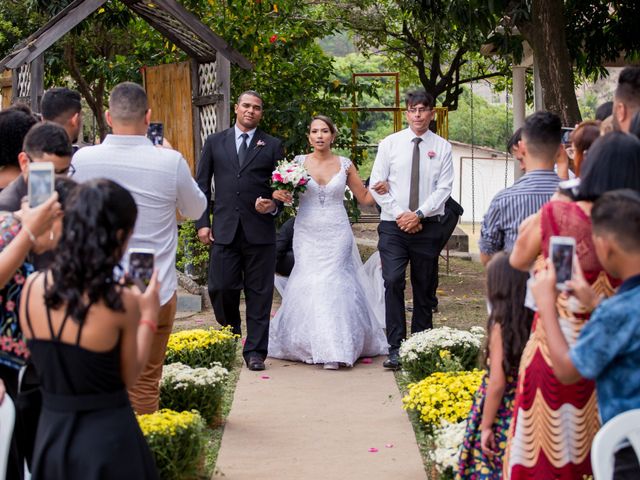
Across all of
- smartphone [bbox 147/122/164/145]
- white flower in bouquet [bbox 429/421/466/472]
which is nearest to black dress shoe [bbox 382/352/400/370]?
white flower in bouquet [bbox 429/421/466/472]

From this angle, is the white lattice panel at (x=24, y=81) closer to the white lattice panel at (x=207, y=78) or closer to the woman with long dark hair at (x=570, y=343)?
the white lattice panel at (x=207, y=78)

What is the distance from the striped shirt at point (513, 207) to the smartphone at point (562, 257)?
156cm

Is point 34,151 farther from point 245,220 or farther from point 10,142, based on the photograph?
point 245,220

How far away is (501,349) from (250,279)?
15.5 feet

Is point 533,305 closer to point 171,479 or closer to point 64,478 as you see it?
point 64,478

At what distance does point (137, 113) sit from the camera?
6.14 metres

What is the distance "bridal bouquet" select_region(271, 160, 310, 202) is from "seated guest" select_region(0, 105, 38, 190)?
4064 mm

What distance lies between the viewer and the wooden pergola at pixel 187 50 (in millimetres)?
11914

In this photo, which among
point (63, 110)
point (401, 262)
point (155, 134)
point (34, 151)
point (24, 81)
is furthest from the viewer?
point (24, 81)

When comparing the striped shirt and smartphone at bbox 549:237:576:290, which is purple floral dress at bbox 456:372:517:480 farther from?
smartphone at bbox 549:237:576:290

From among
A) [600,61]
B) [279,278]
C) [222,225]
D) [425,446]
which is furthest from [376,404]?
[600,61]

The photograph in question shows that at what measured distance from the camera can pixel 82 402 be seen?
12.5 feet

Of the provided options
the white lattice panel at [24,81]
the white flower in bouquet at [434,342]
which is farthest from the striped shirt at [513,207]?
the white lattice panel at [24,81]

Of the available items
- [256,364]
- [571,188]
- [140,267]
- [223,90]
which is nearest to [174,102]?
[223,90]
